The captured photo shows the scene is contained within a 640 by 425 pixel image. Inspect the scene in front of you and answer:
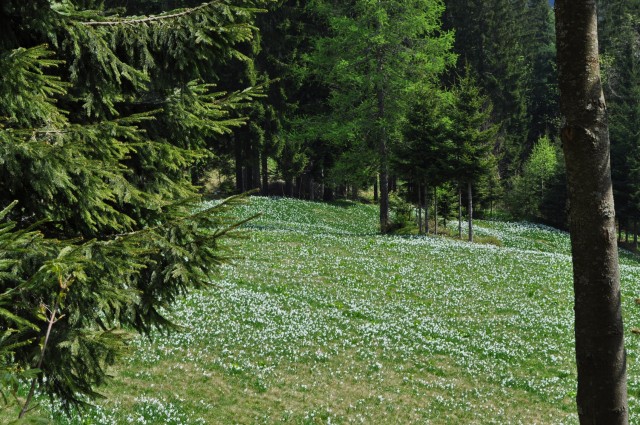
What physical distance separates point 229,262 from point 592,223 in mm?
3801

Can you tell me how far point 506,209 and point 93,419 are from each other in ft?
218

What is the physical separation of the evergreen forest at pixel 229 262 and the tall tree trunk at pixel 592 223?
228 mm

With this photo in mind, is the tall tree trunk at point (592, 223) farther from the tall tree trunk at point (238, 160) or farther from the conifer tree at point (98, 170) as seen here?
the tall tree trunk at point (238, 160)

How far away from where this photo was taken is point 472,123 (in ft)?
111

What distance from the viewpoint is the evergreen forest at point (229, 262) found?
4.95 meters

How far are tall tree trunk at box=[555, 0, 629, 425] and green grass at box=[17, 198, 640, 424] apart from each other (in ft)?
11.2

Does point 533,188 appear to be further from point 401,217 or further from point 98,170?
point 98,170

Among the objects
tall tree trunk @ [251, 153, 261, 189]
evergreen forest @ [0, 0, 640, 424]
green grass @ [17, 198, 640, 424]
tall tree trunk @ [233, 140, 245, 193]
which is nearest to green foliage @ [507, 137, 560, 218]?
evergreen forest @ [0, 0, 640, 424]

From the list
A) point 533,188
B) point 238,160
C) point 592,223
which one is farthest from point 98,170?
point 533,188

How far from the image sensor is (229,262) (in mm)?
6262

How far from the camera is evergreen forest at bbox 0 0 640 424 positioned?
495cm

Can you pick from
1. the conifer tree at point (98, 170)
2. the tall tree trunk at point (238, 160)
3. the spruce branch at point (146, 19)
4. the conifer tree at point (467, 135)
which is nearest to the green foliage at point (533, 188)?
the conifer tree at point (467, 135)

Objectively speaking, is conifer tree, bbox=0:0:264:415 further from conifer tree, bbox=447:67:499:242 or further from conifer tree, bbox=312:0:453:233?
conifer tree, bbox=312:0:453:233

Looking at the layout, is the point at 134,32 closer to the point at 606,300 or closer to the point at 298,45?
the point at 606,300
